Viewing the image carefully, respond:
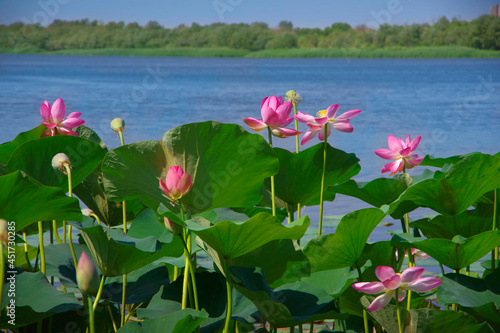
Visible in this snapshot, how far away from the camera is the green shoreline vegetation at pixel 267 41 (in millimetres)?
41531

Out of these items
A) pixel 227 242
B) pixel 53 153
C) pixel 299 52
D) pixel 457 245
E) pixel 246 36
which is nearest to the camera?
pixel 227 242

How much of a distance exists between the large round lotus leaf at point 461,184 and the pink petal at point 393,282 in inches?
4.8

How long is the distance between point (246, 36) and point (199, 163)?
4728 cm

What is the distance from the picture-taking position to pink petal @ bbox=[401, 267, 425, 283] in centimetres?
72

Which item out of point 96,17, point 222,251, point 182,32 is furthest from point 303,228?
point 96,17

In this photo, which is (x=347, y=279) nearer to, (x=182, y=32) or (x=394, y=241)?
(x=394, y=241)

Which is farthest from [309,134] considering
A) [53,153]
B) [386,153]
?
[53,153]

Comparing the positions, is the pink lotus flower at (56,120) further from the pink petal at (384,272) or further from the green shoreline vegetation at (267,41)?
the green shoreline vegetation at (267,41)

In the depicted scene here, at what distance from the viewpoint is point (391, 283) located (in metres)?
0.73

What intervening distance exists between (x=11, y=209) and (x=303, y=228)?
424mm

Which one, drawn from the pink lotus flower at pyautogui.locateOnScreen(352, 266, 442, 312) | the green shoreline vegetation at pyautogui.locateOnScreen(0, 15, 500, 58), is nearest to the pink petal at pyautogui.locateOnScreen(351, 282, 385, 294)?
the pink lotus flower at pyautogui.locateOnScreen(352, 266, 442, 312)

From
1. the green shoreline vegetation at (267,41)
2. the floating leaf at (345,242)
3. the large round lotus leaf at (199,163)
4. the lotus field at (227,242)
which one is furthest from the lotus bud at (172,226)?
the green shoreline vegetation at (267,41)

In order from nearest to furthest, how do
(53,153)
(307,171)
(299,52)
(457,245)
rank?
(457,245)
(53,153)
(307,171)
(299,52)

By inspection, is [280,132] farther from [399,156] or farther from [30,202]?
[30,202]
